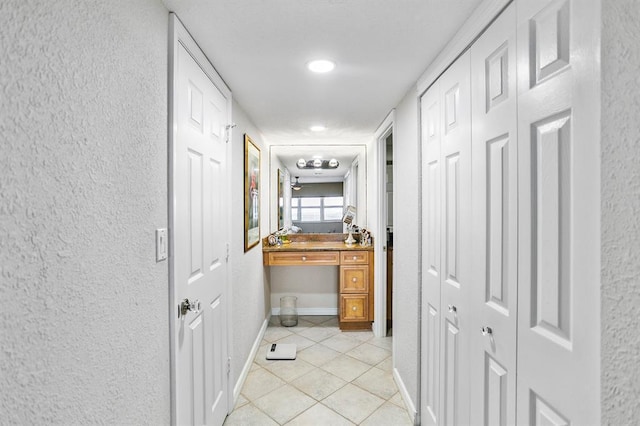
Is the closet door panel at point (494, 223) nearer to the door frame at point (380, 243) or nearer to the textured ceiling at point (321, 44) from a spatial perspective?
the textured ceiling at point (321, 44)

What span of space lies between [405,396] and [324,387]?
0.60 m

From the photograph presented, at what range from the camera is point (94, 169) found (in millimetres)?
854

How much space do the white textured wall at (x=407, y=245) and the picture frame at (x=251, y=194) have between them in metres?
1.23

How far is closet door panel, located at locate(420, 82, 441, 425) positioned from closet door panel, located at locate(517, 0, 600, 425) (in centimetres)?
70

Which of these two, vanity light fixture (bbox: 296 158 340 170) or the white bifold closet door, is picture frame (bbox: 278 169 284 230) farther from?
the white bifold closet door

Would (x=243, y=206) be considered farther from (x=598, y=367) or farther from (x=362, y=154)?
(x=598, y=367)

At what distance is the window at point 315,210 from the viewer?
4.30m

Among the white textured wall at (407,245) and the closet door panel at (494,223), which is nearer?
the closet door panel at (494,223)

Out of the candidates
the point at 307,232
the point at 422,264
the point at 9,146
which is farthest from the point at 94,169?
the point at 307,232

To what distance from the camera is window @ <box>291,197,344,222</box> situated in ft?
14.1

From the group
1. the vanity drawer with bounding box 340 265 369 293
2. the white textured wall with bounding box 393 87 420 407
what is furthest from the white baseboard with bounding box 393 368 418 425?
the vanity drawer with bounding box 340 265 369 293

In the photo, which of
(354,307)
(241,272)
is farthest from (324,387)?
(354,307)

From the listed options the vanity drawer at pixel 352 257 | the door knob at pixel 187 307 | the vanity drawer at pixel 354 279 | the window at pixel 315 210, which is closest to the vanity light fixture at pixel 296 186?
the window at pixel 315 210

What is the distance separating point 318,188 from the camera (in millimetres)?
4328
